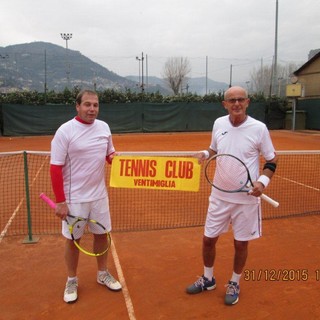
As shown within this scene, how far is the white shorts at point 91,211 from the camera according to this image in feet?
11.3

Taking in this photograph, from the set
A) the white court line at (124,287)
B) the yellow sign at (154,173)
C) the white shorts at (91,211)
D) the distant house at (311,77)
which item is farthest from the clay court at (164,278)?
the distant house at (311,77)

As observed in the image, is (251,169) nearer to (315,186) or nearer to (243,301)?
(243,301)

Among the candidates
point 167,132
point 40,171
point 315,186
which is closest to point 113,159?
point 315,186

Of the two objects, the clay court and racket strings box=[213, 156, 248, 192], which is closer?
racket strings box=[213, 156, 248, 192]

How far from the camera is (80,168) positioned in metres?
3.40

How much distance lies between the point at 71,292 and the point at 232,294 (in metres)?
1.69

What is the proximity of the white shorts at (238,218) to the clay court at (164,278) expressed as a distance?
2.59 ft

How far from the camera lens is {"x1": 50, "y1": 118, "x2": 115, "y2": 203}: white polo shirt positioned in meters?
3.27

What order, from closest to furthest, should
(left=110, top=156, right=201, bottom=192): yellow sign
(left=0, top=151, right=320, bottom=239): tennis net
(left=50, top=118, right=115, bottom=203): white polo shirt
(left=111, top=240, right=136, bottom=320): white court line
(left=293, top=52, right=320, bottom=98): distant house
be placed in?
(left=50, top=118, right=115, bottom=203): white polo shirt
(left=111, top=240, right=136, bottom=320): white court line
(left=110, top=156, right=201, bottom=192): yellow sign
(left=0, top=151, right=320, bottom=239): tennis net
(left=293, top=52, right=320, bottom=98): distant house

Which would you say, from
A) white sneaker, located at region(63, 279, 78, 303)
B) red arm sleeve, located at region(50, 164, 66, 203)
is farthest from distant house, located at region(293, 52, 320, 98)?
red arm sleeve, located at region(50, 164, 66, 203)

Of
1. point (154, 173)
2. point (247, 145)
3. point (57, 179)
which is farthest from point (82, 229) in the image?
point (247, 145)

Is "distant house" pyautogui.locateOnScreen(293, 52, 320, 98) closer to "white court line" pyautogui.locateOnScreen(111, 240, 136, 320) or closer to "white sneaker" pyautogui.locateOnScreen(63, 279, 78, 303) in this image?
"white court line" pyautogui.locateOnScreen(111, 240, 136, 320)

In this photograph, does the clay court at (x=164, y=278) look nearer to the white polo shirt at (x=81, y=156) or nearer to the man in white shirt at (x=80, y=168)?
the man in white shirt at (x=80, y=168)

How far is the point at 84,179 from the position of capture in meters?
3.43
